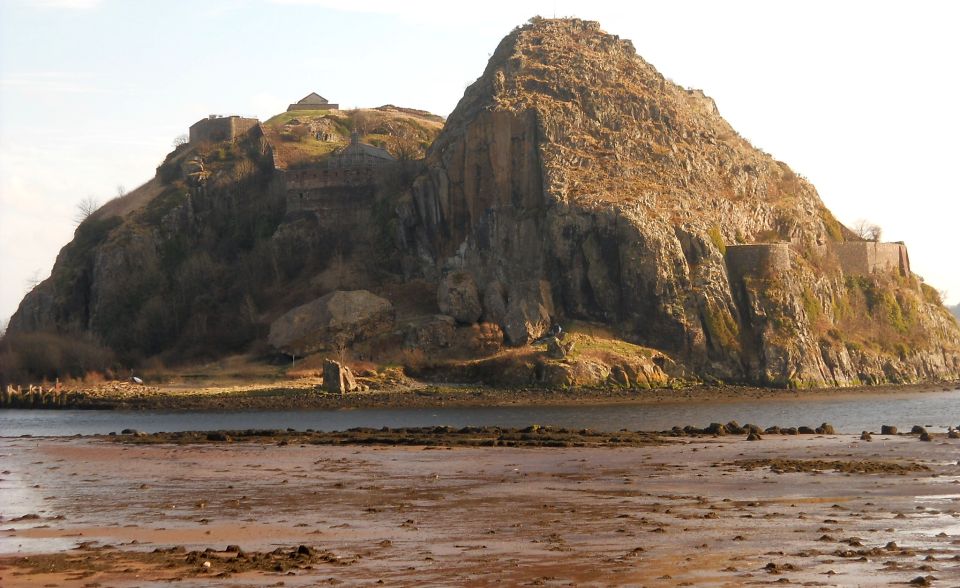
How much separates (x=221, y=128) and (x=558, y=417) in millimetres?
60036

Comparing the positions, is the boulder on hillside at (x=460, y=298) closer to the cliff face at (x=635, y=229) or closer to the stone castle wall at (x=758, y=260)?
the cliff face at (x=635, y=229)

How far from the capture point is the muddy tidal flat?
87.9 ft

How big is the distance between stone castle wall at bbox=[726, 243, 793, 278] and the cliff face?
442mm

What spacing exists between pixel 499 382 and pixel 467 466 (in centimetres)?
4194

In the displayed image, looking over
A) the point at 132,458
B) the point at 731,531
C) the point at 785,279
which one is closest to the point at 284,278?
the point at 785,279

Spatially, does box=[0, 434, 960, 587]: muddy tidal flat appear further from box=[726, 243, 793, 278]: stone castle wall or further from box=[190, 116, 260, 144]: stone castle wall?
box=[190, 116, 260, 144]: stone castle wall

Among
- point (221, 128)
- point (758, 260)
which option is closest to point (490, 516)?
point (758, 260)

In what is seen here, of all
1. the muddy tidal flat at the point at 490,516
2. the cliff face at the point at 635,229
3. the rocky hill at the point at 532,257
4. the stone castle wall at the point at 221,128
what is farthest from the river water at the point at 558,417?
the stone castle wall at the point at 221,128

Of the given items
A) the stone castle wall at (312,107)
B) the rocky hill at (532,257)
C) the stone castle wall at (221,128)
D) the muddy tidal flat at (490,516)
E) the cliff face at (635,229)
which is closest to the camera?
→ the muddy tidal flat at (490,516)

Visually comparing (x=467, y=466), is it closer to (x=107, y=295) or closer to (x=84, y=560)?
(x=84, y=560)

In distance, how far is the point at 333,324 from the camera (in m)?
91.8

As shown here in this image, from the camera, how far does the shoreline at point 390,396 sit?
81.6m

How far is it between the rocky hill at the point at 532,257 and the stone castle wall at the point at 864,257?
0.17 metres

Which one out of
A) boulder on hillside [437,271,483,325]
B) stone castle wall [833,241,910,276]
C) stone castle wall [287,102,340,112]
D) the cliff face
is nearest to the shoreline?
the cliff face
